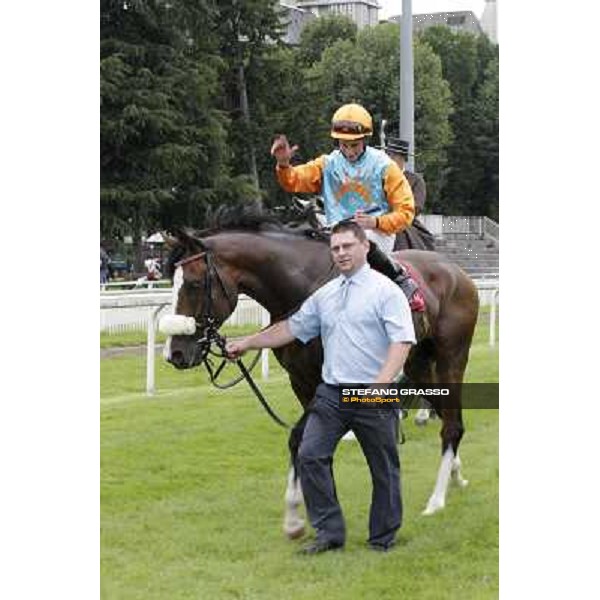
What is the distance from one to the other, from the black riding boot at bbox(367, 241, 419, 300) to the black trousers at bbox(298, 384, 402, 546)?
618 millimetres

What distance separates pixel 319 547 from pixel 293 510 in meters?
0.31

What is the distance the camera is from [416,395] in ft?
18.9

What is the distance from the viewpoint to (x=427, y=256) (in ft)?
20.4

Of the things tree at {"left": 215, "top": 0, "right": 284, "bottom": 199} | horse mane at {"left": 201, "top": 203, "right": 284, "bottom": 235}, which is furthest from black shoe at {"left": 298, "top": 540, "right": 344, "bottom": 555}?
tree at {"left": 215, "top": 0, "right": 284, "bottom": 199}

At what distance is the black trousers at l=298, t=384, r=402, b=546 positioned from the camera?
17.7 ft

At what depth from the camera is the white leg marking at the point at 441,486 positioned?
19.4 feet

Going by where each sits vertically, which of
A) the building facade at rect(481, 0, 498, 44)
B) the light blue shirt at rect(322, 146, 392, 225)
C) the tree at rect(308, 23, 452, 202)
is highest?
the building facade at rect(481, 0, 498, 44)

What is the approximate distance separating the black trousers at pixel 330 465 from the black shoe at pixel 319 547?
0.06 feet

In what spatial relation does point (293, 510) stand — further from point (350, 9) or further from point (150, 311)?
point (150, 311)

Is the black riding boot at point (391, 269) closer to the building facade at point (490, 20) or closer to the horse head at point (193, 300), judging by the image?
the horse head at point (193, 300)

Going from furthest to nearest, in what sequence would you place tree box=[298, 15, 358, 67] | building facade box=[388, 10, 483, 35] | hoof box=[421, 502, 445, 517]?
tree box=[298, 15, 358, 67], hoof box=[421, 502, 445, 517], building facade box=[388, 10, 483, 35]

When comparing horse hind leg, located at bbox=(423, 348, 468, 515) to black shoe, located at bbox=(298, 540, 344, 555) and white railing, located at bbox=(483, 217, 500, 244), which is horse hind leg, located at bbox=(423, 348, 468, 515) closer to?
black shoe, located at bbox=(298, 540, 344, 555)

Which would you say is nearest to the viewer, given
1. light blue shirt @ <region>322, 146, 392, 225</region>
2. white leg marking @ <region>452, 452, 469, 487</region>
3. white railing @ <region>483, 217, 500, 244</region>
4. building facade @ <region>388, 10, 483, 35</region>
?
white railing @ <region>483, 217, 500, 244</region>
